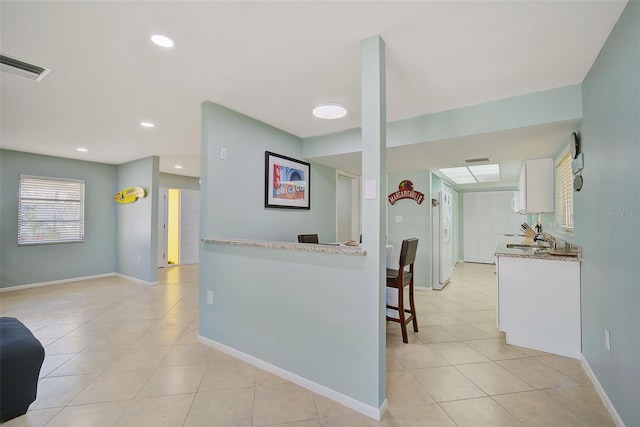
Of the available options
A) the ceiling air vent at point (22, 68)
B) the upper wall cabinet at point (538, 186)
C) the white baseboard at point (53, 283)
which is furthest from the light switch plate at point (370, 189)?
the white baseboard at point (53, 283)

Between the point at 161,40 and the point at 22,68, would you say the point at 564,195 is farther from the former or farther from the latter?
the point at 22,68

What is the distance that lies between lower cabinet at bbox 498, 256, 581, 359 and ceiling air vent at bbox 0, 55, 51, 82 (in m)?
4.26

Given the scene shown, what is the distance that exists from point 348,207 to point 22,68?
4579 millimetres

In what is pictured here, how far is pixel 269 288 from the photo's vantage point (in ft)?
7.29

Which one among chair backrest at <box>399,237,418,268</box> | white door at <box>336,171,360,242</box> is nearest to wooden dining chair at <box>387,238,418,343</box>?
chair backrest at <box>399,237,418,268</box>

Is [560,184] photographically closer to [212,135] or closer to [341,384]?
[341,384]

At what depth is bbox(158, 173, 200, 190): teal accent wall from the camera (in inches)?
265

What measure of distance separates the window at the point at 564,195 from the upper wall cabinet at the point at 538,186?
0.32 feet

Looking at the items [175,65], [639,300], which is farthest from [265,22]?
[639,300]

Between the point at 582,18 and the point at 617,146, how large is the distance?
2.45ft

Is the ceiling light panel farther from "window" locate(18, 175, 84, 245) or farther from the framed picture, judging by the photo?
"window" locate(18, 175, 84, 245)

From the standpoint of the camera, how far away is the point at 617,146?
1612 millimetres

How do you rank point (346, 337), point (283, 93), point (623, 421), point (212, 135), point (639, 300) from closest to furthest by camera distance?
point (639, 300), point (623, 421), point (346, 337), point (283, 93), point (212, 135)

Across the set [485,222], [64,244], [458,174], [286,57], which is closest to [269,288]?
[286,57]
